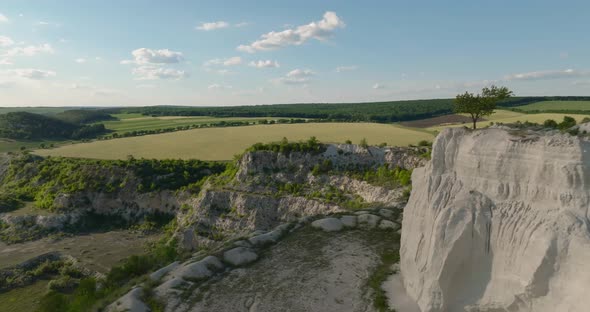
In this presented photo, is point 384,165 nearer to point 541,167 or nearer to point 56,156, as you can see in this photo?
point 541,167

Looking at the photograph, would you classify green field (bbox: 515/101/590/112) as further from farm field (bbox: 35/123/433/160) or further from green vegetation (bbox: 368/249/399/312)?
green vegetation (bbox: 368/249/399/312)

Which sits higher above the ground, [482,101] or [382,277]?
[482,101]

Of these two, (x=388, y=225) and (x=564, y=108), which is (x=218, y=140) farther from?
(x=564, y=108)

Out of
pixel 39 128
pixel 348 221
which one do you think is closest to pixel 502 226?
pixel 348 221

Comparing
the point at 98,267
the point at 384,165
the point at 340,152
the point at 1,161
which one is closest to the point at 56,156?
the point at 1,161

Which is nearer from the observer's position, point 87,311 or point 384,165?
point 87,311
